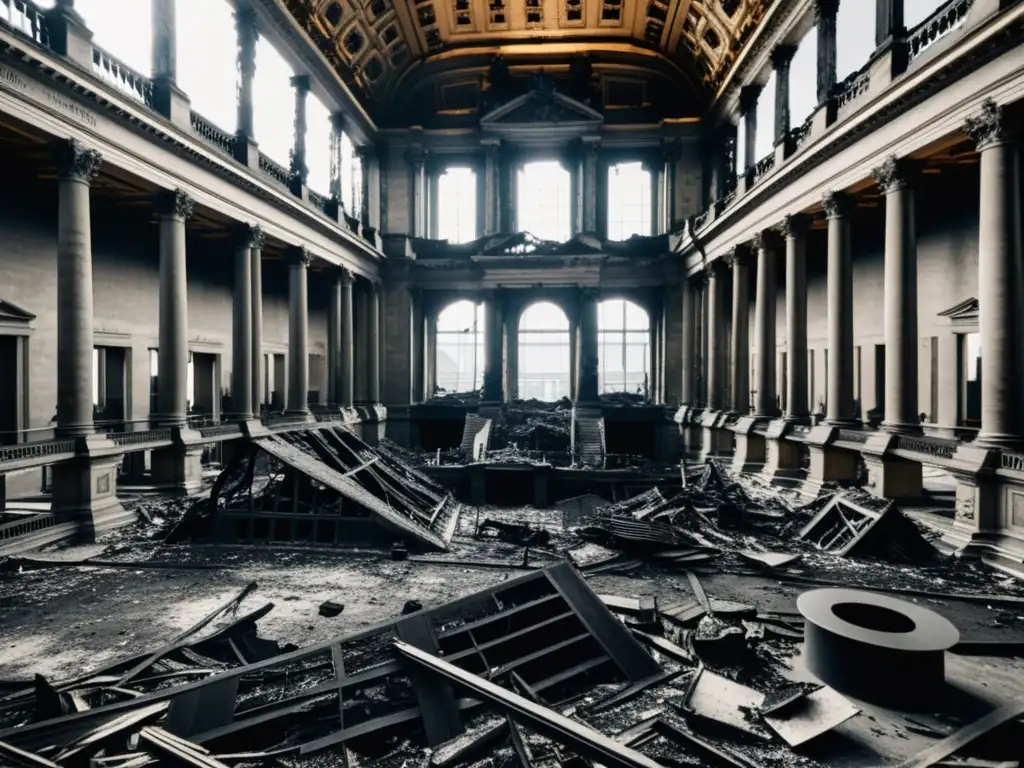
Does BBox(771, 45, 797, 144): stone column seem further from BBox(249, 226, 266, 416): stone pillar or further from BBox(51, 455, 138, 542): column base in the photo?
BBox(51, 455, 138, 542): column base

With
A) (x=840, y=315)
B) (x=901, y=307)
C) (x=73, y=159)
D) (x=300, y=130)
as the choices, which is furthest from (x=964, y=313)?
(x=300, y=130)

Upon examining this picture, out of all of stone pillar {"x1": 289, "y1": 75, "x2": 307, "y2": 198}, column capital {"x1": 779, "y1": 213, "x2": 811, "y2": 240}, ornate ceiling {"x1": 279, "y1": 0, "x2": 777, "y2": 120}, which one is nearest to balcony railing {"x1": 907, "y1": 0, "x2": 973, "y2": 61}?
column capital {"x1": 779, "y1": 213, "x2": 811, "y2": 240}

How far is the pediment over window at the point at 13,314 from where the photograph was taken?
41.1 ft

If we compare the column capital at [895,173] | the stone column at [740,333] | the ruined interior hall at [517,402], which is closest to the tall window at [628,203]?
the ruined interior hall at [517,402]

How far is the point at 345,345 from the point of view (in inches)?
874

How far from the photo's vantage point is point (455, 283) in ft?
83.6

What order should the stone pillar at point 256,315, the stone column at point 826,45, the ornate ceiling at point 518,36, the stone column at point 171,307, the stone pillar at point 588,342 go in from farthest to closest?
the stone pillar at point 588,342 → the ornate ceiling at point 518,36 → the stone pillar at point 256,315 → the stone column at point 826,45 → the stone column at point 171,307

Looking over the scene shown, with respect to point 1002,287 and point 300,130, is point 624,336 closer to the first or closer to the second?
point 300,130

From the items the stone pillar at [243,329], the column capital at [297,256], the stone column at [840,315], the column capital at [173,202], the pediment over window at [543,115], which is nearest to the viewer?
the column capital at [173,202]

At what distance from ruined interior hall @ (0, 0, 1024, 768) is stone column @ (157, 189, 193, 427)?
11 cm

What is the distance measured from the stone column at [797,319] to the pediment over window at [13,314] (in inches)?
729

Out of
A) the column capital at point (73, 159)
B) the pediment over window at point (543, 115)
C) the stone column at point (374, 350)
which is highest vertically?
the pediment over window at point (543, 115)

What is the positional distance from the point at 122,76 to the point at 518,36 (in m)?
18.3

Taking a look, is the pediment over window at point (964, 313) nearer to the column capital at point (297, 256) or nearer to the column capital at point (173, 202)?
the column capital at point (297, 256)
